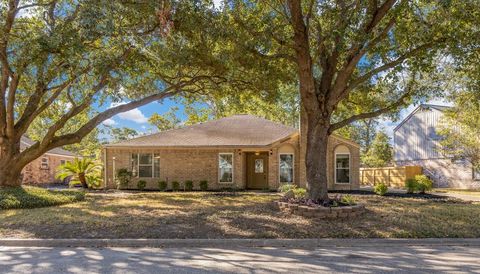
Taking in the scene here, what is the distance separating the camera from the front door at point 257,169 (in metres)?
22.0

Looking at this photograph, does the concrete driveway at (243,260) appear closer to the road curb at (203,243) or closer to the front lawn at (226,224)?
the road curb at (203,243)

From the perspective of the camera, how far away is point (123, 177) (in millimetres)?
21062

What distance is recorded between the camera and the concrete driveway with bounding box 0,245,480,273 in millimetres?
5930

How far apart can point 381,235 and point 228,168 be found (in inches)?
536

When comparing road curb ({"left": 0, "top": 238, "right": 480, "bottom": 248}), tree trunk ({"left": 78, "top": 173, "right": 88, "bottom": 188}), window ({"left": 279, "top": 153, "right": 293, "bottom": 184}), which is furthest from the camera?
tree trunk ({"left": 78, "top": 173, "right": 88, "bottom": 188})

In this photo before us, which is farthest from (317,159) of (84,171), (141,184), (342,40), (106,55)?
(84,171)

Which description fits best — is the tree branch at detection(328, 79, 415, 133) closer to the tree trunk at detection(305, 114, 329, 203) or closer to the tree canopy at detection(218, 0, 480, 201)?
the tree canopy at detection(218, 0, 480, 201)

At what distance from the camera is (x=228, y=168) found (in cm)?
2136

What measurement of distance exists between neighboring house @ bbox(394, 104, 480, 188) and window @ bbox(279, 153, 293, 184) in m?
12.4

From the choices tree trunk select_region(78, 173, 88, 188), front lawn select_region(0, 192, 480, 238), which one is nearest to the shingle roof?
tree trunk select_region(78, 173, 88, 188)

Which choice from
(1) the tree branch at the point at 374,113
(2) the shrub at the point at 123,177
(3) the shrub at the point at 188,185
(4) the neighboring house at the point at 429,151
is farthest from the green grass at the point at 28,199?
(4) the neighboring house at the point at 429,151

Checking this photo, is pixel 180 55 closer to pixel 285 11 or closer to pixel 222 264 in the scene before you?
pixel 285 11

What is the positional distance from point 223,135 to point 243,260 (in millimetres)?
15888

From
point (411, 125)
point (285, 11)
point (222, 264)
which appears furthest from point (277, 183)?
point (411, 125)
